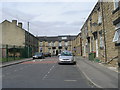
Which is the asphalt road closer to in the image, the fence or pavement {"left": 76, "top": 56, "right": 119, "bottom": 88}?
pavement {"left": 76, "top": 56, "right": 119, "bottom": 88}

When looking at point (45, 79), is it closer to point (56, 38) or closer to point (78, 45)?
point (78, 45)

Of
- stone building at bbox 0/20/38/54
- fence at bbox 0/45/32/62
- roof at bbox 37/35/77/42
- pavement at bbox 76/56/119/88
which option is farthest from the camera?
roof at bbox 37/35/77/42

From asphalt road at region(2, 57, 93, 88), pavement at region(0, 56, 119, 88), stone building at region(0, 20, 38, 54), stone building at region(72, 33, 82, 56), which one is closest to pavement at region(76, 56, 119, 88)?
pavement at region(0, 56, 119, 88)

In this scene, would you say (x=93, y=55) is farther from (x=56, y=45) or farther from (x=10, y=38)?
(x=56, y=45)

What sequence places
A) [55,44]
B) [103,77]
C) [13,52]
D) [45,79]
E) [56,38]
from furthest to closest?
[56,38] → [55,44] → [13,52] → [45,79] → [103,77]

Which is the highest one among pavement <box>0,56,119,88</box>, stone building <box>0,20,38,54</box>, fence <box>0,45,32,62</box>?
stone building <box>0,20,38,54</box>

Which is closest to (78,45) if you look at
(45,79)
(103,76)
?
(103,76)

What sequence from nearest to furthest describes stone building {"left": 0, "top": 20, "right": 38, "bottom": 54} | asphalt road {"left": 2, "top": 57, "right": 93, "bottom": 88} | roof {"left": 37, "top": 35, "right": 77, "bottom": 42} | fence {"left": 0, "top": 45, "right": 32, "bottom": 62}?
1. asphalt road {"left": 2, "top": 57, "right": 93, "bottom": 88}
2. fence {"left": 0, "top": 45, "right": 32, "bottom": 62}
3. stone building {"left": 0, "top": 20, "right": 38, "bottom": 54}
4. roof {"left": 37, "top": 35, "right": 77, "bottom": 42}

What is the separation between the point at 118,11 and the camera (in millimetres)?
12672

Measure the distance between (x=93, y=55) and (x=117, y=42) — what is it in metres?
9.49

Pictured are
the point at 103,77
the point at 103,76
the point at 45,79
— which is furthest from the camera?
the point at 103,76

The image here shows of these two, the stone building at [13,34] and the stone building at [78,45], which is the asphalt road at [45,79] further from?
the stone building at [78,45]

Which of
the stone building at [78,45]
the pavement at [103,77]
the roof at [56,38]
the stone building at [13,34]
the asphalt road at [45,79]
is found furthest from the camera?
the roof at [56,38]

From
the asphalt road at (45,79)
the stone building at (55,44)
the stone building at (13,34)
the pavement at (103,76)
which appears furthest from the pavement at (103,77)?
the stone building at (55,44)
